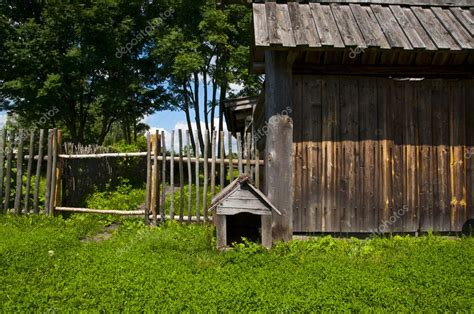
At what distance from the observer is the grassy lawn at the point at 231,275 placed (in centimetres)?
389

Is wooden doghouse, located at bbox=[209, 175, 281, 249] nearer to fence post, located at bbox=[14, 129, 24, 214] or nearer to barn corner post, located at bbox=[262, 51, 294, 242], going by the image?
barn corner post, located at bbox=[262, 51, 294, 242]

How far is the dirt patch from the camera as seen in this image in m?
7.33

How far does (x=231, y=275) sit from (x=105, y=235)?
4.23 m

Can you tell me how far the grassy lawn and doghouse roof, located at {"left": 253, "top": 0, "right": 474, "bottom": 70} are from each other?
3265 mm

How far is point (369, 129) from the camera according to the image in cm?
664

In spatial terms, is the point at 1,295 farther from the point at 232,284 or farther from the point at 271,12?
the point at 271,12

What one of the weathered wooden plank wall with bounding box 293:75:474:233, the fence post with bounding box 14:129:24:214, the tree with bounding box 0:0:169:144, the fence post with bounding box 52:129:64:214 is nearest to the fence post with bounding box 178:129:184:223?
the weathered wooden plank wall with bounding box 293:75:474:233

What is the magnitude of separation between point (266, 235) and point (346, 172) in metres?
1.98

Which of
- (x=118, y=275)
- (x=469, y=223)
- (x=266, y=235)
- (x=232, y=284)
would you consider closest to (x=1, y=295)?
(x=118, y=275)

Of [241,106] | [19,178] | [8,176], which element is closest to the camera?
[19,178]

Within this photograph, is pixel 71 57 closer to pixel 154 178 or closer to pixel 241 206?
pixel 154 178

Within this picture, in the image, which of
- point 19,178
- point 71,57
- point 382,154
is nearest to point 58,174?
point 19,178

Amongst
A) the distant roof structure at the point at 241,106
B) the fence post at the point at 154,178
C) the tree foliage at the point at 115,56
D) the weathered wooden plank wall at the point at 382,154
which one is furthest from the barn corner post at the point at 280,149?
the tree foliage at the point at 115,56

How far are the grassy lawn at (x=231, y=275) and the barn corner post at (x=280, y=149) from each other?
18.6 inches
